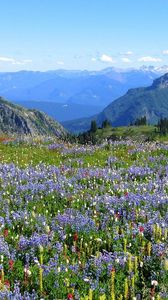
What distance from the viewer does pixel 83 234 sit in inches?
364

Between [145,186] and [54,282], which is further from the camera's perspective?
[145,186]

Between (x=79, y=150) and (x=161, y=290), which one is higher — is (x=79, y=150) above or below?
above

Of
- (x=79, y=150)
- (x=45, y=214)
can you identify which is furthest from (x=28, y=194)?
(x=79, y=150)

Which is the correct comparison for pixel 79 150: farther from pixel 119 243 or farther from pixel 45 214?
pixel 119 243

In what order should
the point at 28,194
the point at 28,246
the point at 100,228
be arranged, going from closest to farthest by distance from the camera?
the point at 28,246
the point at 100,228
the point at 28,194

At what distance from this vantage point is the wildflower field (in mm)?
6969

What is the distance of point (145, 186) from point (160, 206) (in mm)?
1900

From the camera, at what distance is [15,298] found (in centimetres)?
620

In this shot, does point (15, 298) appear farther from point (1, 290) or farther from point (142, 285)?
point (142, 285)

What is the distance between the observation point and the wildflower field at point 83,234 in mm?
6969

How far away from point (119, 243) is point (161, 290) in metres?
1.82

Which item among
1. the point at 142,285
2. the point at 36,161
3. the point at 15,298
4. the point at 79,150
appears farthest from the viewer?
the point at 79,150

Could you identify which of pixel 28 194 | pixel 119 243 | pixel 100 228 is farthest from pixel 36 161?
pixel 119 243

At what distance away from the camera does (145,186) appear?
41.9ft
